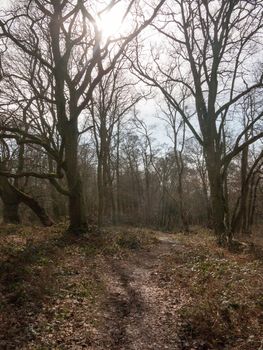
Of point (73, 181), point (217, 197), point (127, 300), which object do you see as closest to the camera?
point (127, 300)

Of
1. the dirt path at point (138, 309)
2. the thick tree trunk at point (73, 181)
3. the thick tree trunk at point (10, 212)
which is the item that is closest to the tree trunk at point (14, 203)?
the thick tree trunk at point (10, 212)

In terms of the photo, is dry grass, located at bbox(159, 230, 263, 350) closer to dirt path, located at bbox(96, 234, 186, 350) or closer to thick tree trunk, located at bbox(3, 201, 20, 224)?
dirt path, located at bbox(96, 234, 186, 350)

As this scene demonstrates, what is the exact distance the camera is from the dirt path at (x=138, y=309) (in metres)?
6.75

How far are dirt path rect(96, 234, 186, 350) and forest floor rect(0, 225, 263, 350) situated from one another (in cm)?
2

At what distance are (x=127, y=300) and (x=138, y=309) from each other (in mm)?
664

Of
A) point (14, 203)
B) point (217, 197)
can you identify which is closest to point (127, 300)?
point (217, 197)

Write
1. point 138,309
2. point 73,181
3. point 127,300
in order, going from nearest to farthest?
point 138,309, point 127,300, point 73,181

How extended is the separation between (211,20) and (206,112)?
3781 millimetres

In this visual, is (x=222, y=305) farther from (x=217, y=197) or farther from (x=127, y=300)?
(x=217, y=197)

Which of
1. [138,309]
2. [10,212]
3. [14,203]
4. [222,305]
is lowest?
[138,309]

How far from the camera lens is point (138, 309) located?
821 cm

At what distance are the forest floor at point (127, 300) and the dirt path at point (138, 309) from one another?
0.02m

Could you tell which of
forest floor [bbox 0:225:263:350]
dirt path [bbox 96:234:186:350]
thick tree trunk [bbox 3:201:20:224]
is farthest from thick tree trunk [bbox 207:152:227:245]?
thick tree trunk [bbox 3:201:20:224]

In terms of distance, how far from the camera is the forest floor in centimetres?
662
